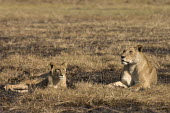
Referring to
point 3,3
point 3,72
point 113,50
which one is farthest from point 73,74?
point 3,3

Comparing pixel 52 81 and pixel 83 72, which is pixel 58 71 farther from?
pixel 83 72

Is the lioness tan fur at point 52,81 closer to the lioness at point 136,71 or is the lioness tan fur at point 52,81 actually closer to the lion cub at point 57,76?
the lion cub at point 57,76

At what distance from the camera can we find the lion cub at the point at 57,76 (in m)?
7.54

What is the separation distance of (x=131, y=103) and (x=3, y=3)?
47.5 m

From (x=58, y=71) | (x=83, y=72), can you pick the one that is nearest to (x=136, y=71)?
(x=58, y=71)

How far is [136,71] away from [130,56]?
1.16 ft

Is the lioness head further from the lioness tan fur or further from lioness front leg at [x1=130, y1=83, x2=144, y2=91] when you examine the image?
the lioness tan fur

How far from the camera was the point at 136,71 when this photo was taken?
8.07 metres

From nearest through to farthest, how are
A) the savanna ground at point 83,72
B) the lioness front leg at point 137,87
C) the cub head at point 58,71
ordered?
the savanna ground at point 83,72
the cub head at point 58,71
the lioness front leg at point 137,87

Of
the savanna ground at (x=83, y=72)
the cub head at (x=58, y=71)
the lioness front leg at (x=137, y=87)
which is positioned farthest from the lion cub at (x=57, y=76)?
the lioness front leg at (x=137, y=87)

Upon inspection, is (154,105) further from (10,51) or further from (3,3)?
(3,3)

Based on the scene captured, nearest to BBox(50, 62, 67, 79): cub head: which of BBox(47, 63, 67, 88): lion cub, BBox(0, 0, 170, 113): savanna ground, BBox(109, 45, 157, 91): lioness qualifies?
BBox(47, 63, 67, 88): lion cub

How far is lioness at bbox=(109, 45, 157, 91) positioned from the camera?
7918mm

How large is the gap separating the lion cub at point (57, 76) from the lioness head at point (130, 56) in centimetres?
112
